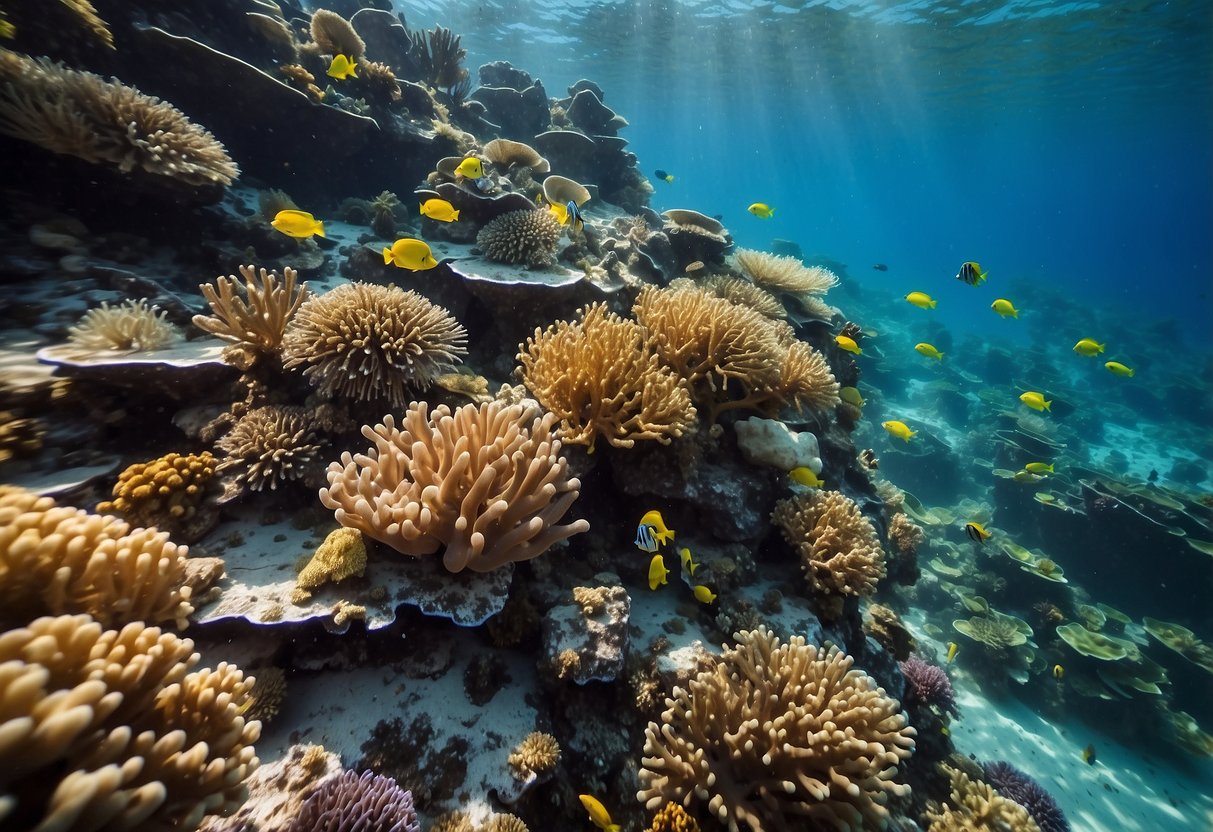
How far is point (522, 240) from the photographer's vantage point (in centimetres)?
609

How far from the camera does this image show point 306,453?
12.5ft

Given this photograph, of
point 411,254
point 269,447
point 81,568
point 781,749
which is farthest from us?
point 411,254

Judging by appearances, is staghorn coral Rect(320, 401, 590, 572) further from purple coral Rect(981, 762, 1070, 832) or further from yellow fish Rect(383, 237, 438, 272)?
purple coral Rect(981, 762, 1070, 832)

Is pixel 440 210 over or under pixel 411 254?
over

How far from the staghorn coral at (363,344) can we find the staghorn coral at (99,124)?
10.9ft

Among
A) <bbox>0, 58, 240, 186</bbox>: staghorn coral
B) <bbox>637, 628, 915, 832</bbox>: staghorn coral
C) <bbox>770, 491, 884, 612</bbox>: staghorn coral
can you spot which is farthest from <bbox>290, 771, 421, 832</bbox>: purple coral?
<bbox>0, 58, 240, 186</bbox>: staghorn coral

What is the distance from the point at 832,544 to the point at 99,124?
880cm

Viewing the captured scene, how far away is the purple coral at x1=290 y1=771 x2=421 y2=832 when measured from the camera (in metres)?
2.32

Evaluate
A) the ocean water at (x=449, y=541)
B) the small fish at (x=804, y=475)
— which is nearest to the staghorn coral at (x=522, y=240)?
the ocean water at (x=449, y=541)

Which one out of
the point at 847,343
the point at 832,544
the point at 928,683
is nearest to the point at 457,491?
the point at 832,544

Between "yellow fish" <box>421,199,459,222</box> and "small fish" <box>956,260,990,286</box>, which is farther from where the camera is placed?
"small fish" <box>956,260,990,286</box>

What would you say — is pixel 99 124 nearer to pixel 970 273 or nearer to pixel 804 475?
pixel 804 475

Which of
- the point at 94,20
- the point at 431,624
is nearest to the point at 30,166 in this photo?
the point at 94,20

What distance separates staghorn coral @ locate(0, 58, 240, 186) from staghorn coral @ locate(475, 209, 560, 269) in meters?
3.28
